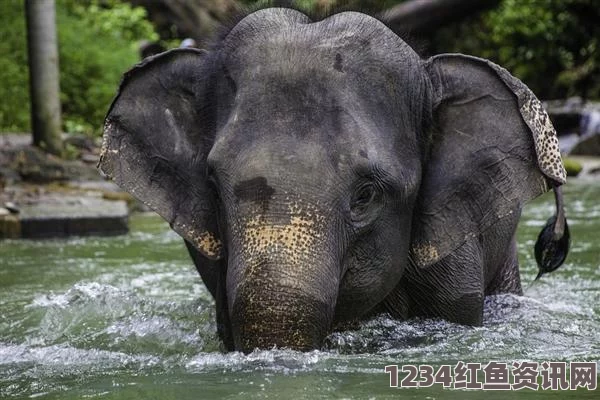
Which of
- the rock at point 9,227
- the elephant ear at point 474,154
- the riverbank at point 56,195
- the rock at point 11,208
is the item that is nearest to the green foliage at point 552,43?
the riverbank at point 56,195

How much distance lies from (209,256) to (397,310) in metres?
0.94

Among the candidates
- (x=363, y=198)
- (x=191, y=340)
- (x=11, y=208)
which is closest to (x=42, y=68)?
(x=11, y=208)

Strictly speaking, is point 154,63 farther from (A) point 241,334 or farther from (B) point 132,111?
(A) point 241,334

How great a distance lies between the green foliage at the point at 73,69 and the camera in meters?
15.3

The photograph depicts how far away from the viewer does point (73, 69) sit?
16.2 meters

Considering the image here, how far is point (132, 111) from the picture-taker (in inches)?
207

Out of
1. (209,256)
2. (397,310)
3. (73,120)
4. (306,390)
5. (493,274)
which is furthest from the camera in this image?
(73,120)

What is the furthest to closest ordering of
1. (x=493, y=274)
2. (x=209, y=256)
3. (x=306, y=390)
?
(x=493, y=274) → (x=209, y=256) → (x=306, y=390)

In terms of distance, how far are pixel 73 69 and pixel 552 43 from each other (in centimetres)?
979

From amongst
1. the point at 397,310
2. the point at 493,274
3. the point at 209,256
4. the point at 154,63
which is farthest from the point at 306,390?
the point at 493,274

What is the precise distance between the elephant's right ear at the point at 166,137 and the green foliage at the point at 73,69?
10.3m

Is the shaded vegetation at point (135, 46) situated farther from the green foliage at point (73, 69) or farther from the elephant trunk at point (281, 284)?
the elephant trunk at point (281, 284)

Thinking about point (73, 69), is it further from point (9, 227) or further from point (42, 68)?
point (9, 227)

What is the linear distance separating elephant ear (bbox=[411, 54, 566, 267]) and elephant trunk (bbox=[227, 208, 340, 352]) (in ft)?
3.11
